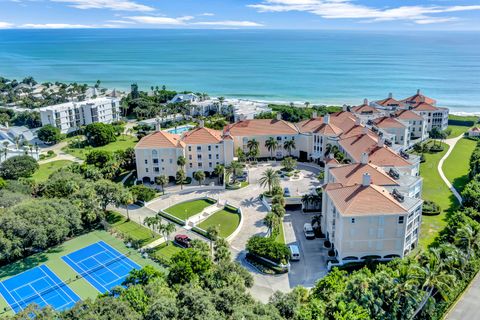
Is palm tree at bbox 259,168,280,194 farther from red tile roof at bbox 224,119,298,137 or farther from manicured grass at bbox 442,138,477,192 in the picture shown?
manicured grass at bbox 442,138,477,192

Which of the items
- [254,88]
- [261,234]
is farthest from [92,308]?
[254,88]

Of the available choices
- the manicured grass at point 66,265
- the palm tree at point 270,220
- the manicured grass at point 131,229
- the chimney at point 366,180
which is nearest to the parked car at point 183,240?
the manicured grass at point 131,229

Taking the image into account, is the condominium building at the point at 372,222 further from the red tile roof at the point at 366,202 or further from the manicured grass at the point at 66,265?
the manicured grass at the point at 66,265

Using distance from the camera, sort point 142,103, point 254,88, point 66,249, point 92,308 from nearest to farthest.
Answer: point 92,308 → point 66,249 → point 142,103 → point 254,88

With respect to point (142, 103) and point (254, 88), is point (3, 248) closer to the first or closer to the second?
point (142, 103)

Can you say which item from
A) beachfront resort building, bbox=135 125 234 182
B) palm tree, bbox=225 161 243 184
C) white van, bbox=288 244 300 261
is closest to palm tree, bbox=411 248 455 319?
white van, bbox=288 244 300 261

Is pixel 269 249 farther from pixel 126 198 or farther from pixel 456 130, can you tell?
pixel 456 130

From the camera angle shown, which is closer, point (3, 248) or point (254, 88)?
point (3, 248)
